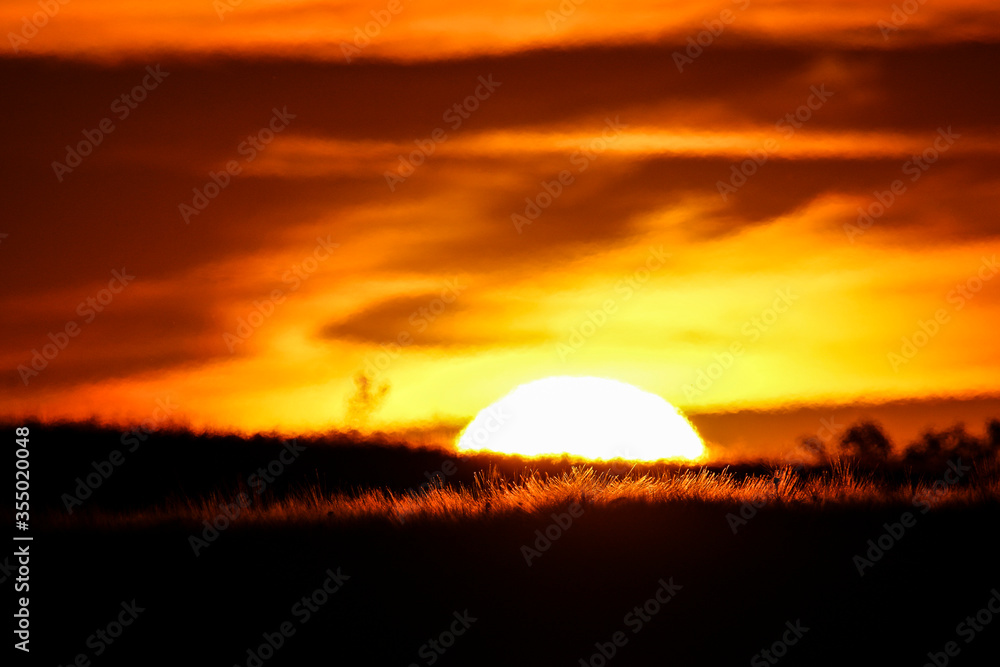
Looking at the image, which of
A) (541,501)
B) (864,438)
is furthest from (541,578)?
(864,438)

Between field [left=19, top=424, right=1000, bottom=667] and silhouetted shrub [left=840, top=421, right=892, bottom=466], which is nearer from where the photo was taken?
field [left=19, top=424, right=1000, bottom=667]

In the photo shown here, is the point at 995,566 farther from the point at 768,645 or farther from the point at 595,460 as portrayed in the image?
the point at 595,460

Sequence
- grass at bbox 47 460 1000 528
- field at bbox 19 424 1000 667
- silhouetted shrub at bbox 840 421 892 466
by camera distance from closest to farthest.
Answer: field at bbox 19 424 1000 667
grass at bbox 47 460 1000 528
silhouetted shrub at bbox 840 421 892 466

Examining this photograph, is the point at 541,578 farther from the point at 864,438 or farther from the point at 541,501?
the point at 864,438

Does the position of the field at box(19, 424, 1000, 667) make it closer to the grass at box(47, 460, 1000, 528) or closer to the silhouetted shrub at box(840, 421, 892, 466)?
the grass at box(47, 460, 1000, 528)

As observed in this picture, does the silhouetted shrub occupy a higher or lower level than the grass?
lower

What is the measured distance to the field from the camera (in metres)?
11.2

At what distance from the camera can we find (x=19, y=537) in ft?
43.1

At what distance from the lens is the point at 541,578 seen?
40.4 ft

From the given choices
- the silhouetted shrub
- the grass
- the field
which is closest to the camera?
the field

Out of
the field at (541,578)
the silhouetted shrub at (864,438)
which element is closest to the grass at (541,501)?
the field at (541,578)

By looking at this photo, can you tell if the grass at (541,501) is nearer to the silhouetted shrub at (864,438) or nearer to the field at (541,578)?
the field at (541,578)

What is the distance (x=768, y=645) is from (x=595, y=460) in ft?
34.7

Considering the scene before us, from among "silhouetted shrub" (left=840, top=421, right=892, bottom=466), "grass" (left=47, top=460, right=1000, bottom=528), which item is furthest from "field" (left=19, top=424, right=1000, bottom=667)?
"silhouetted shrub" (left=840, top=421, right=892, bottom=466)
